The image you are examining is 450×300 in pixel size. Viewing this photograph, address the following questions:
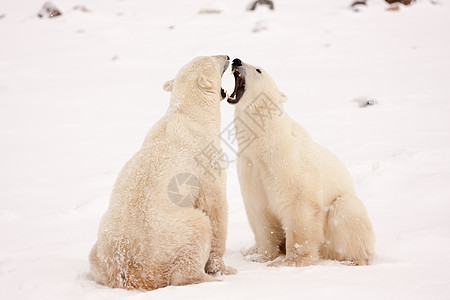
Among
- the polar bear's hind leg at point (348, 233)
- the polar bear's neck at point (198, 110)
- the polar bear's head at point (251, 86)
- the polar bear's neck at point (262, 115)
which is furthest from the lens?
the polar bear's head at point (251, 86)

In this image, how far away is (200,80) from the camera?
4078 millimetres

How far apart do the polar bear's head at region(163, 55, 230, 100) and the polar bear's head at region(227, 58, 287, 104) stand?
0.68 feet

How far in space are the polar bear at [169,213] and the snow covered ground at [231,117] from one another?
0.19 metres

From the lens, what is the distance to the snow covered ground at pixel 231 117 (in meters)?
3.37

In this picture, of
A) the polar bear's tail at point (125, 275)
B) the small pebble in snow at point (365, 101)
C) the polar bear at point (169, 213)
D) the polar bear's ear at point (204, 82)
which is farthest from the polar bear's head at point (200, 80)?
the small pebble in snow at point (365, 101)

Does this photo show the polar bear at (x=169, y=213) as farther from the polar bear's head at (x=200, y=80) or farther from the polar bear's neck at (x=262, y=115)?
the polar bear's neck at (x=262, y=115)

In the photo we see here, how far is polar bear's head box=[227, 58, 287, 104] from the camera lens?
4.41m

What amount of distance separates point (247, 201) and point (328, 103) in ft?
26.8

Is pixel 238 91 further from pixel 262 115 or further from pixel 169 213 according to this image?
pixel 169 213

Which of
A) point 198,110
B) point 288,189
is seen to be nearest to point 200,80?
point 198,110

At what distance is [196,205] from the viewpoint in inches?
142

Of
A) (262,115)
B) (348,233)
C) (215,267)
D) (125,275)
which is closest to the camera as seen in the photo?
(125,275)

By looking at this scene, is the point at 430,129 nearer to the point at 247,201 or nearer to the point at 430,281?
the point at 247,201

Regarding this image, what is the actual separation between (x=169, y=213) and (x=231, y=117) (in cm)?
822
